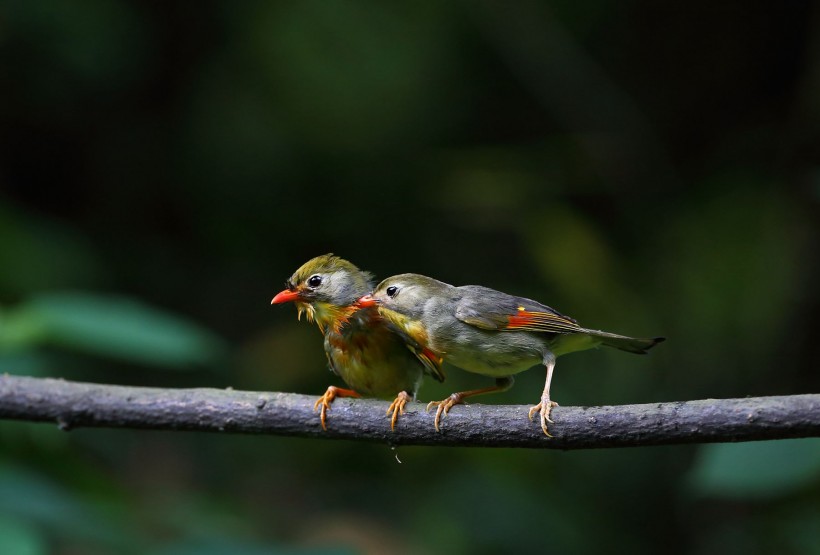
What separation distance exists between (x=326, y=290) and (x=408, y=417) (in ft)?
2.90

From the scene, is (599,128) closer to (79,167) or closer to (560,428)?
(79,167)

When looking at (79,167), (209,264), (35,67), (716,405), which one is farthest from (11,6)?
(716,405)

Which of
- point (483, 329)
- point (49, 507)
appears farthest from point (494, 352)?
point (49, 507)

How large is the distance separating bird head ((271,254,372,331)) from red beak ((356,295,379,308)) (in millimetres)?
66

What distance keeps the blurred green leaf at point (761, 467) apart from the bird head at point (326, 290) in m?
1.53

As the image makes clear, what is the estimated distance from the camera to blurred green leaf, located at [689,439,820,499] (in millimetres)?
3365

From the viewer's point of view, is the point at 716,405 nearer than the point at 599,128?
Yes

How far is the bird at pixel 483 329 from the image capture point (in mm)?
3348

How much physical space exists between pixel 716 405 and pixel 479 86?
5.31m

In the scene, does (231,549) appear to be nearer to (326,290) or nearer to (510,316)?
(326,290)

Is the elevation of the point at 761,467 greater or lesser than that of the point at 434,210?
lesser

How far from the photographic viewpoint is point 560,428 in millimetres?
2713

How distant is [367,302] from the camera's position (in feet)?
11.8

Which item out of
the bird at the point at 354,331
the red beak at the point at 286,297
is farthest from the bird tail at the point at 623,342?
the red beak at the point at 286,297
